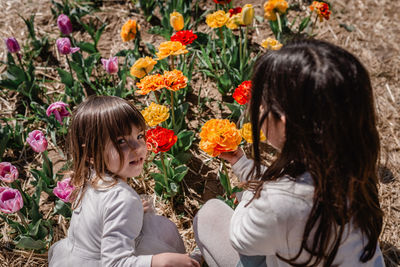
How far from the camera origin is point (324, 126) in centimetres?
101

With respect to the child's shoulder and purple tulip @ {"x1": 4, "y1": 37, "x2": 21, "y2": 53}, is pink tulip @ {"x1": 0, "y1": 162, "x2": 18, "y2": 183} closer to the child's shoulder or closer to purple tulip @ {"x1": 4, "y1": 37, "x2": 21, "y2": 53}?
the child's shoulder

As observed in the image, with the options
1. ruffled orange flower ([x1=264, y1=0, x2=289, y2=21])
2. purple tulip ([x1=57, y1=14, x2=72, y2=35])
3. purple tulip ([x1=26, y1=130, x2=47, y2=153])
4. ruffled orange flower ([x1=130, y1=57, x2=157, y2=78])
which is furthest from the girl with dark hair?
purple tulip ([x1=57, y1=14, x2=72, y2=35])

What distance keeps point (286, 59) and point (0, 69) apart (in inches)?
91.5

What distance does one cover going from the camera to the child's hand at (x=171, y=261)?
1.37 m

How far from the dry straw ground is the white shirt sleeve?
1.84 feet

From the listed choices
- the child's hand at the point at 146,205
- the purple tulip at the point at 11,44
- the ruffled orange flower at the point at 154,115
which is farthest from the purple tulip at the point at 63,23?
the child's hand at the point at 146,205

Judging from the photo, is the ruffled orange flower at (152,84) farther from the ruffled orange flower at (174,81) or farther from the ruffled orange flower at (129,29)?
the ruffled orange flower at (129,29)

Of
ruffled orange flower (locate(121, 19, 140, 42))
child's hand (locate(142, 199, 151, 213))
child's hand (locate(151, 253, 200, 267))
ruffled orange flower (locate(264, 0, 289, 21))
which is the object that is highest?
ruffled orange flower (locate(264, 0, 289, 21))

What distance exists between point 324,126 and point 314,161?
105 mm

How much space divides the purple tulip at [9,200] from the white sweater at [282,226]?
0.89 metres

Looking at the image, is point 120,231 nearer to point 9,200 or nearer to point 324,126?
point 9,200

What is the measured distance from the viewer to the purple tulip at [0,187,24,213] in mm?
1554

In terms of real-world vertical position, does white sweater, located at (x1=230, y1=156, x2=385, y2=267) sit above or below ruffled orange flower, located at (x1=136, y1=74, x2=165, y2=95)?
below

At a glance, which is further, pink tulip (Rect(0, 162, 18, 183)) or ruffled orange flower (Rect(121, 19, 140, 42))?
ruffled orange flower (Rect(121, 19, 140, 42))
